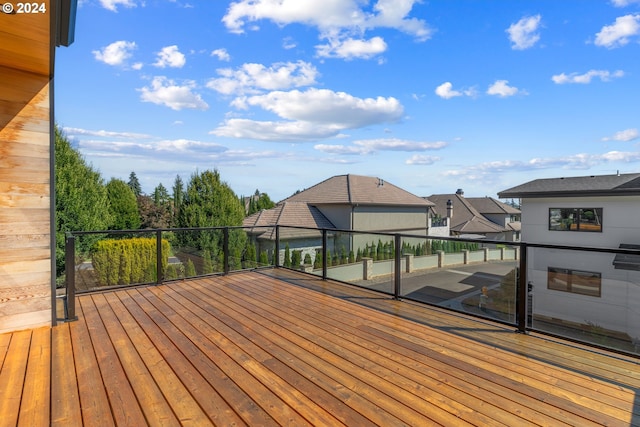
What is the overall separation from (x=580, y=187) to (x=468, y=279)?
40.3 ft

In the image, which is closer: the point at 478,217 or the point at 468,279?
the point at 468,279

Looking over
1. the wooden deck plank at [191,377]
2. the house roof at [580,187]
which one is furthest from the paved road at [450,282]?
the house roof at [580,187]

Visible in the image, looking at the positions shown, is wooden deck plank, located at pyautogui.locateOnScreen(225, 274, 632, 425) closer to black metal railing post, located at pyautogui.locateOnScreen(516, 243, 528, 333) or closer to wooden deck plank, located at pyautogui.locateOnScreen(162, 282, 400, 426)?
black metal railing post, located at pyautogui.locateOnScreen(516, 243, 528, 333)

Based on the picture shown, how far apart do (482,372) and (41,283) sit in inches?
162

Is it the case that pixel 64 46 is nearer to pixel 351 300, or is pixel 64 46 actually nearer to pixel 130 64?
pixel 351 300

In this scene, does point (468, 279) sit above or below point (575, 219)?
below

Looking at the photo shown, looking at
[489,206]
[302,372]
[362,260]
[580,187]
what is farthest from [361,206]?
[489,206]

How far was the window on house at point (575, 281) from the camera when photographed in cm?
387

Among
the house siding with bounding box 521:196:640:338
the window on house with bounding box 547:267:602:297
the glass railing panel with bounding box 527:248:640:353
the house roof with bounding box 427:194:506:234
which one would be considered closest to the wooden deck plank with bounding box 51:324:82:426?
the glass railing panel with bounding box 527:248:640:353

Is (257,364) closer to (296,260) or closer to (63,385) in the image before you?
(63,385)

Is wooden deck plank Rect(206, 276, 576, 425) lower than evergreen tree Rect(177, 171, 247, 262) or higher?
lower

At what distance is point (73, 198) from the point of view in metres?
8.88

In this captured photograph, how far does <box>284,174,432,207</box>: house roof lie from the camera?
19.7 metres

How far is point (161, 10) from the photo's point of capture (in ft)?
20.4
